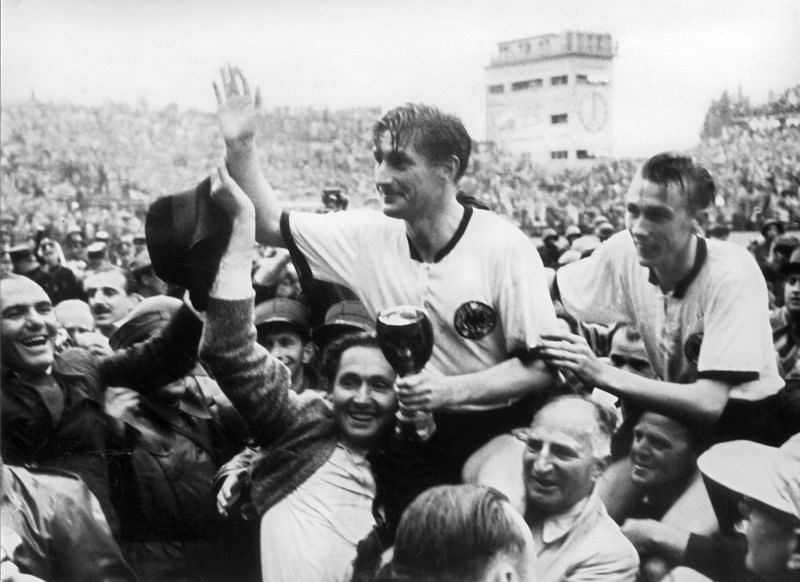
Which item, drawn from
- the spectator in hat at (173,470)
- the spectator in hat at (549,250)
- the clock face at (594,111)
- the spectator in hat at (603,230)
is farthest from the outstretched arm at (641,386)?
the spectator in hat at (173,470)

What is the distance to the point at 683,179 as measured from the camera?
3799 millimetres

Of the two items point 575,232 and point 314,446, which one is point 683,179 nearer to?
point 575,232

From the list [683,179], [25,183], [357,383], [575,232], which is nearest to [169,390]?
[357,383]

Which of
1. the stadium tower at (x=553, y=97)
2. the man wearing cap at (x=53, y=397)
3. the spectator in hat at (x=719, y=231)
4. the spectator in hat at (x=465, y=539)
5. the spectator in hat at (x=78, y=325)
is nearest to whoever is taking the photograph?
the spectator in hat at (x=465, y=539)

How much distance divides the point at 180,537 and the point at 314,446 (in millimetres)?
638

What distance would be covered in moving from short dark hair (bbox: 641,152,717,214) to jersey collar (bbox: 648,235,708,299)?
0.13 meters

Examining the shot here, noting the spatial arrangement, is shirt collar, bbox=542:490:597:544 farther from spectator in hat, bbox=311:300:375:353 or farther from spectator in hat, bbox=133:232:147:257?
spectator in hat, bbox=133:232:147:257

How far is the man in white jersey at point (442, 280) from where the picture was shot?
379 cm

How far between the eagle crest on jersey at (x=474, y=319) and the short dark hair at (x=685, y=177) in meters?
0.75

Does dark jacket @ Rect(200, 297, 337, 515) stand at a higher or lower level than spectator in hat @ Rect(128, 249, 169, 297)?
lower

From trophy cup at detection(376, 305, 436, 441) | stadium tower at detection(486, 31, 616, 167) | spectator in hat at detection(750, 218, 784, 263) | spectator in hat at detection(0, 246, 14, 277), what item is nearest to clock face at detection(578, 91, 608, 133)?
stadium tower at detection(486, 31, 616, 167)

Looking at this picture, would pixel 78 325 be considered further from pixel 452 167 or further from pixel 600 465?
pixel 600 465

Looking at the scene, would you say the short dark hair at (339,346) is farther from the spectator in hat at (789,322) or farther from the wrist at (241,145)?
the spectator in hat at (789,322)

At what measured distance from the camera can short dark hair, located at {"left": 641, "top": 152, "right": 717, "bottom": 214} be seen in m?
3.80
